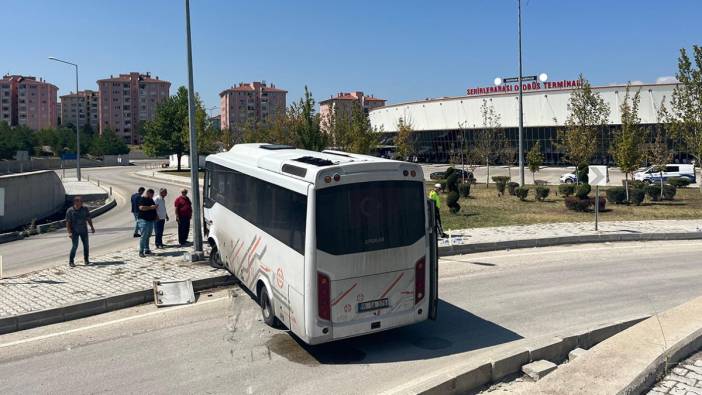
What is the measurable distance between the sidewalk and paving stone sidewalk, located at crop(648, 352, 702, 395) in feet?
28.1

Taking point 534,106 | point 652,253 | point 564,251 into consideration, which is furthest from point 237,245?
point 534,106

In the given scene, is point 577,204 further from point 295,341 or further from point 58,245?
point 58,245

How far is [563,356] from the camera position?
7.86m

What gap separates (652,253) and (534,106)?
65.6 meters

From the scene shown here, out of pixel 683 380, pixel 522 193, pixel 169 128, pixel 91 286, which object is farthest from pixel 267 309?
pixel 169 128

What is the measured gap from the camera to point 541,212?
24625 millimetres

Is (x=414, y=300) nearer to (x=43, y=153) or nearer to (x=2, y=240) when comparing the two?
(x=2, y=240)

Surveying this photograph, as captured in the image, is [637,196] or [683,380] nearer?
[683,380]

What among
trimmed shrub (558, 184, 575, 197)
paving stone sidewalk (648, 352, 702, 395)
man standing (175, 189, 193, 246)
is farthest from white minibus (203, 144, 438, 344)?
trimmed shrub (558, 184, 575, 197)

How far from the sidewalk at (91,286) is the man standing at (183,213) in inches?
46.2

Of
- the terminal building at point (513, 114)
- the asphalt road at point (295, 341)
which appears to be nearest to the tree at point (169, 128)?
the terminal building at point (513, 114)

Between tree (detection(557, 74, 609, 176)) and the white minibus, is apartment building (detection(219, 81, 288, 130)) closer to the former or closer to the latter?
tree (detection(557, 74, 609, 176))

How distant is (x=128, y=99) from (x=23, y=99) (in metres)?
29.7

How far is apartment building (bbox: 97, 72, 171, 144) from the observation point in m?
160
